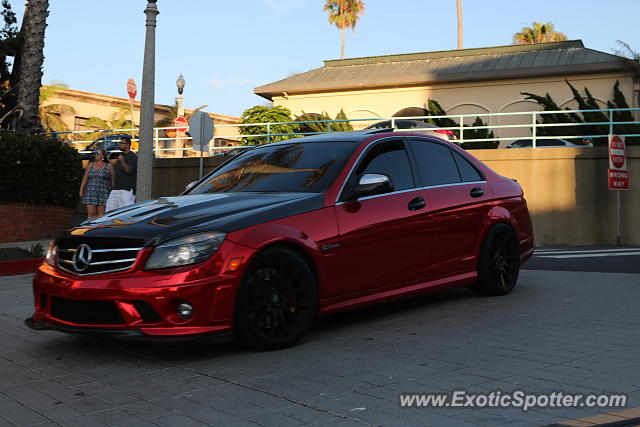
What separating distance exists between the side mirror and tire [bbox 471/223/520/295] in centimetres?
161

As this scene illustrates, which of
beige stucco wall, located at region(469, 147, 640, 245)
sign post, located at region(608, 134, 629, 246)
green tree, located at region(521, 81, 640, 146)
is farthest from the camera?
green tree, located at region(521, 81, 640, 146)

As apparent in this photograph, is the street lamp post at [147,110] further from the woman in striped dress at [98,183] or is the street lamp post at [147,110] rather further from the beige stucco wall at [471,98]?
the beige stucco wall at [471,98]

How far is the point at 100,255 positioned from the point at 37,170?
36.6 feet

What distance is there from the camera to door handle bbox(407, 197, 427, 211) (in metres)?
6.27

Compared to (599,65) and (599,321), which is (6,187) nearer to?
(599,321)

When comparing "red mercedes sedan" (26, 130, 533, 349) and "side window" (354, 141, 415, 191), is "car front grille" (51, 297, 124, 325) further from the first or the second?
"side window" (354, 141, 415, 191)

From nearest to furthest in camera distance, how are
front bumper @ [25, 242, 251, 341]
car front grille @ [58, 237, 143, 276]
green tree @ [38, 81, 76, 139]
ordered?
1. front bumper @ [25, 242, 251, 341]
2. car front grille @ [58, 237, 143, 276]
3. green tree @ [38, 81, 76, 139]

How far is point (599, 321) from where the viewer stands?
6.17 meters

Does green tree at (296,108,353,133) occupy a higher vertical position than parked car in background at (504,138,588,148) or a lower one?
higher

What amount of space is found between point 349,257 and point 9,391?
2477 millimetres

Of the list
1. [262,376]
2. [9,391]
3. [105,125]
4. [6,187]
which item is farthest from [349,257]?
[105,125]

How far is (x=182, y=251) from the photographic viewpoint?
16.0 ft

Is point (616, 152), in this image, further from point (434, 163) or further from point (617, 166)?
point (434, 163)

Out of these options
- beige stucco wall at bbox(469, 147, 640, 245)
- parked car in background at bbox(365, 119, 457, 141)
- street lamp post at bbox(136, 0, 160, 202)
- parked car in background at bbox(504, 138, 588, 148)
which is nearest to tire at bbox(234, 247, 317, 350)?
street lamp post at bbox(136, 0, 160, 202)
